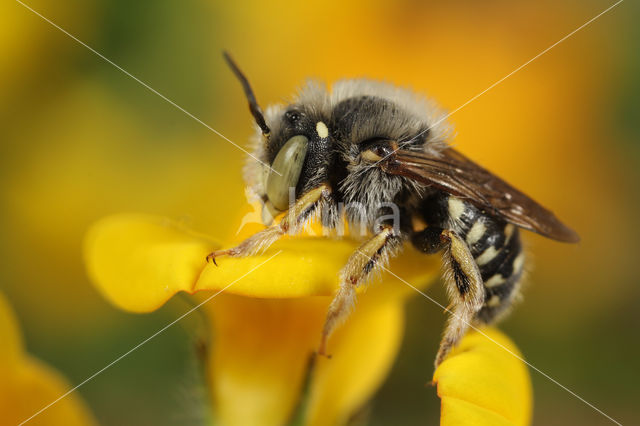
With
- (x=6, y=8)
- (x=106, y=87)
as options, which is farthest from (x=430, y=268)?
(x=6, y=8)

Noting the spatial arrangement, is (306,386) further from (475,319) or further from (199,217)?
(199,217)

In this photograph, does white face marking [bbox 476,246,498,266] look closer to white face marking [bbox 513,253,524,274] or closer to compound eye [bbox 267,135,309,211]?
white face marking [bbox 513,253,524,274]

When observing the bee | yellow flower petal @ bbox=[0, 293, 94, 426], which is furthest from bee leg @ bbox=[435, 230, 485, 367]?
yellow flower petal @ bbox=[0, 293, 94, 426]

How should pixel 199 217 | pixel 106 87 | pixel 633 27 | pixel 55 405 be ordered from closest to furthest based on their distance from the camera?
pixel 55 405
pixel 199 217
pixel 106 87
pixel 633 27

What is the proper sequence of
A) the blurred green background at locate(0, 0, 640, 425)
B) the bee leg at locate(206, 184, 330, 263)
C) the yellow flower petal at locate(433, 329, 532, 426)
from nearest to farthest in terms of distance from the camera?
the yellow flower petal at locate(433, 329, 532, 426) → the bee leg at locate(206, 184, 330, 263) → the blurred green background at locate(0, 0, 640, 425)

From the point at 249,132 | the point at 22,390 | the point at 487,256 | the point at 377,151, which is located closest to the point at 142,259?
the point at 22,390

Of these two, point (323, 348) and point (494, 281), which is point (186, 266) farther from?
point (494, 281)
